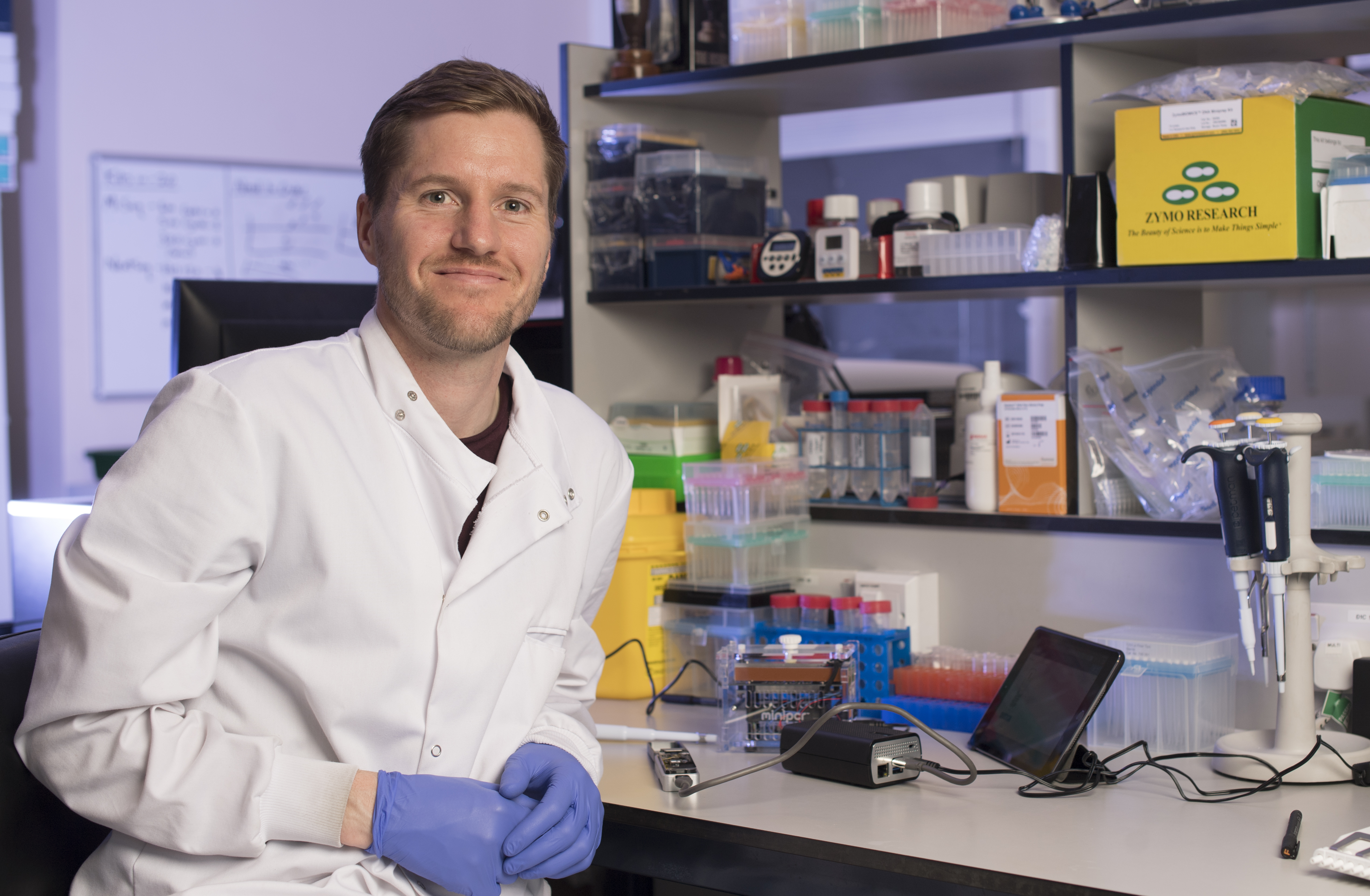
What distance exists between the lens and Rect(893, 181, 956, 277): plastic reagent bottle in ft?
6.53

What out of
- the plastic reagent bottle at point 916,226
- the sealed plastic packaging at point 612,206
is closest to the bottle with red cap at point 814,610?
the plastic reagent bottle at point 916,226

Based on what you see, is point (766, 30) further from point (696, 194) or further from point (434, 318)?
point (434, 318)

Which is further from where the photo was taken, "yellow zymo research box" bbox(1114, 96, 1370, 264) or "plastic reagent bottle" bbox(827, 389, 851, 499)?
"plastic reagent bottle" bbox(827, 389, 851, 499)

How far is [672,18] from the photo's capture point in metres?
2.24

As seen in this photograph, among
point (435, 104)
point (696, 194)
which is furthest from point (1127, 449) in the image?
point (435, 104)

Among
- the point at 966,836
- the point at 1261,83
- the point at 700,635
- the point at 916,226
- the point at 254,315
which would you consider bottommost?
the point at 966,836

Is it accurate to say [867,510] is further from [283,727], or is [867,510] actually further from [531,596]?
[283,727]

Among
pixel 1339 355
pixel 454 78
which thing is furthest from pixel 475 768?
pixel 1339 355

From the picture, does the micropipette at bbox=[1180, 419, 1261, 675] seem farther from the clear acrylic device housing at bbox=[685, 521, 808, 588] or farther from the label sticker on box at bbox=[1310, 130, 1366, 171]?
the clear acrylic device housing at bbox=[685, 521, 808, 588]

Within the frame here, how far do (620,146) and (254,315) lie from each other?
70cm

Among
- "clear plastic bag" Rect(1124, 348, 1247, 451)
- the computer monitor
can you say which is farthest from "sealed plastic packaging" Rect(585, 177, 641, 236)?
"clear plastic bag" Rect(1124, 348, 1247, 451)

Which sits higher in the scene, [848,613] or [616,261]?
[616,261]

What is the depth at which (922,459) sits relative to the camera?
6.75 feet

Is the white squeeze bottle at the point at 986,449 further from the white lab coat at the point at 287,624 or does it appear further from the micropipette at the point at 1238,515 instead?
the white lab coat at the point at 287,624
